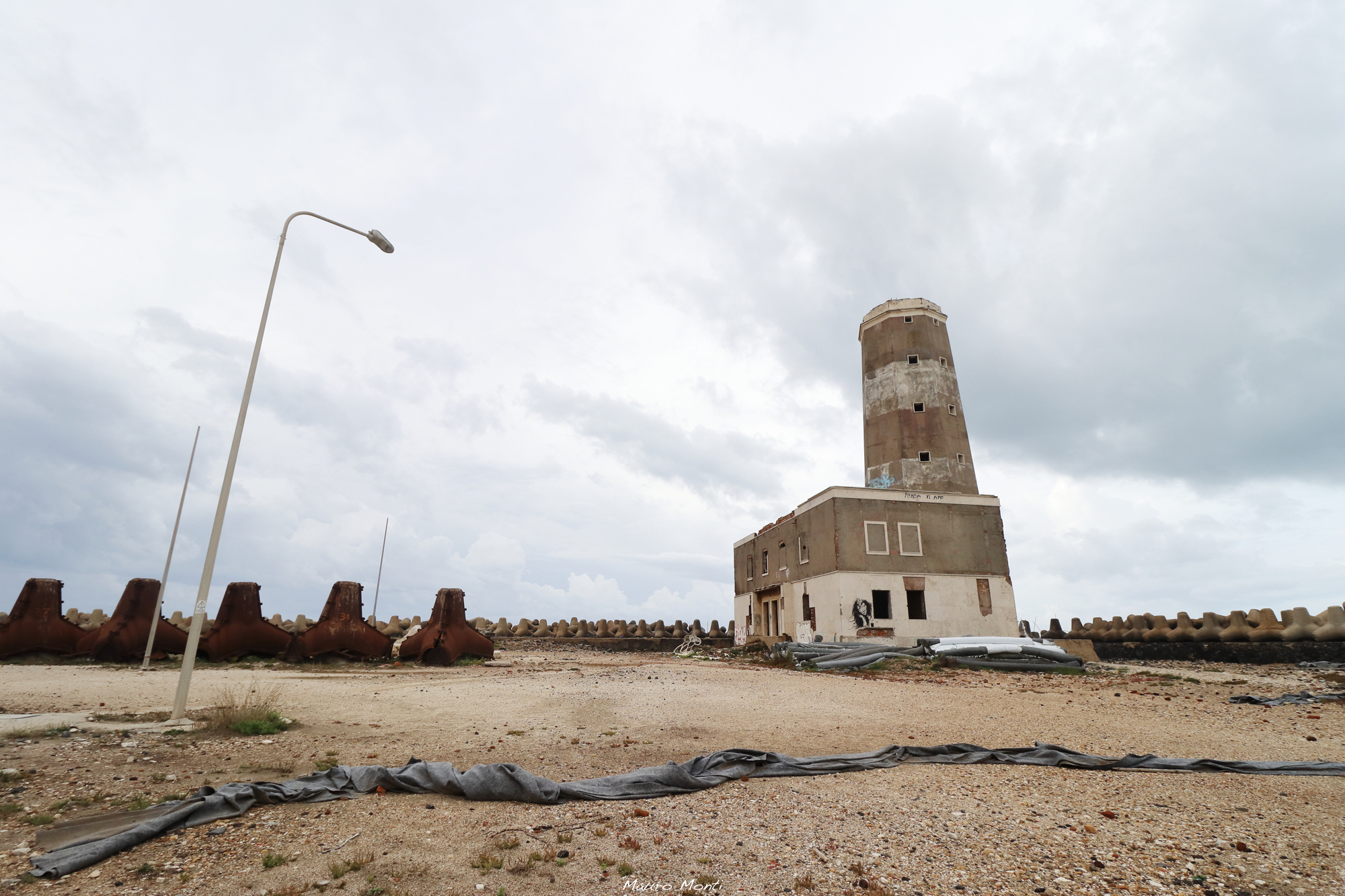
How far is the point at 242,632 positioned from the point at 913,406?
31703 millimetres

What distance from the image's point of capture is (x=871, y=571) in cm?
2864

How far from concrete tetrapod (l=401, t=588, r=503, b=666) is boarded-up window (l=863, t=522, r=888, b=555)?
17.1m

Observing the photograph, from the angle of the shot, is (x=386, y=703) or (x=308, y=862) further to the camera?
(x=386, y=703)

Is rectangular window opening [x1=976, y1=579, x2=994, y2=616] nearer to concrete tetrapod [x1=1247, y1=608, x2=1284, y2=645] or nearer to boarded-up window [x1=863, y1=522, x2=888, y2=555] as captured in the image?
boarded-up window [x1=863, y1=522, x2=888, y2=555]

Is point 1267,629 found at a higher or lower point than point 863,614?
lower

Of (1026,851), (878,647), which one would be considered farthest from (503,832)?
(878,647)

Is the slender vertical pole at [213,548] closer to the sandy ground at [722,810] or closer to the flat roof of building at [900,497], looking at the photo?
the sandy ground at [722,810]

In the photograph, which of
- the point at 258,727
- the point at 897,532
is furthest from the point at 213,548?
the point at 897,532

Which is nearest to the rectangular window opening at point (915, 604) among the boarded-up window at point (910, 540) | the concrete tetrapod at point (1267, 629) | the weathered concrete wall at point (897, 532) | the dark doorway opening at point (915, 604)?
the dark doorway opening at point (915, 604)

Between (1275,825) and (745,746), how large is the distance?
501 centimetres

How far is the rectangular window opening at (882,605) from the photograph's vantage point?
28297mm

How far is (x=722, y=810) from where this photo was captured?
18.0 feet

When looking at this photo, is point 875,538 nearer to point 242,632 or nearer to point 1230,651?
point 1230,651

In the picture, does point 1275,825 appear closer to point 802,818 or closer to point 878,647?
point 802,818
